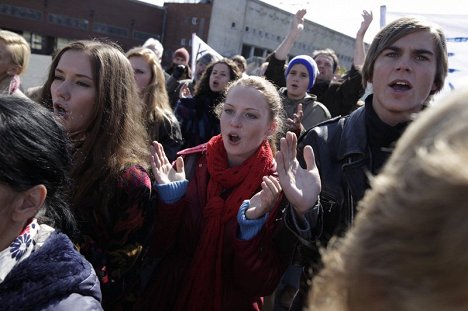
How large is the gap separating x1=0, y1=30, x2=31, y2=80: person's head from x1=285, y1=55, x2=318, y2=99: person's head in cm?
233

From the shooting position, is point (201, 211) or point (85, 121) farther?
point (201, 211)

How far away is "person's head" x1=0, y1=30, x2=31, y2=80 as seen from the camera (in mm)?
3244

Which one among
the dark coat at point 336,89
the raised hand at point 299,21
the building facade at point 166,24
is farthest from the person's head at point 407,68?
the building facade at point 166,24

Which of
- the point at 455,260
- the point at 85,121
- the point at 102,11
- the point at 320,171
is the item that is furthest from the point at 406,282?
the point at 102,11

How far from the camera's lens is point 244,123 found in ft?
8.07

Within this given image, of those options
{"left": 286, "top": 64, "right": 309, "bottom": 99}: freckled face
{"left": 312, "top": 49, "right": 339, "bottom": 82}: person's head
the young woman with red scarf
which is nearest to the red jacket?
the young woman with red scarf

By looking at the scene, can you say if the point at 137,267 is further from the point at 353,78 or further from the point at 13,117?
the point at 353,78

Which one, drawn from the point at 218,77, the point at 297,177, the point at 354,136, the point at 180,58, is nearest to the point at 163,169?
the point at 297,177

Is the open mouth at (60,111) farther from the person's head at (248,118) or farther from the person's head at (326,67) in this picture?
the person's head at (326,67)

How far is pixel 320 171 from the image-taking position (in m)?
1.84

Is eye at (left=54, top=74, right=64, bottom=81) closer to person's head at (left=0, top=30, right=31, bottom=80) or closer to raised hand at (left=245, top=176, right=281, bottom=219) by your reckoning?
raised hand at (left=245, top=176, right=281, bottom=219)

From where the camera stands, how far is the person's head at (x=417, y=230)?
1.57 ft

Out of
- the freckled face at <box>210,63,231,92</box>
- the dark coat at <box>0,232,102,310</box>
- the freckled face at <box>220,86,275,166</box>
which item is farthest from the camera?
the freckled face at <box>210,63,231,92</box>

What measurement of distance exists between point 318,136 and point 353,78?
2.06m
